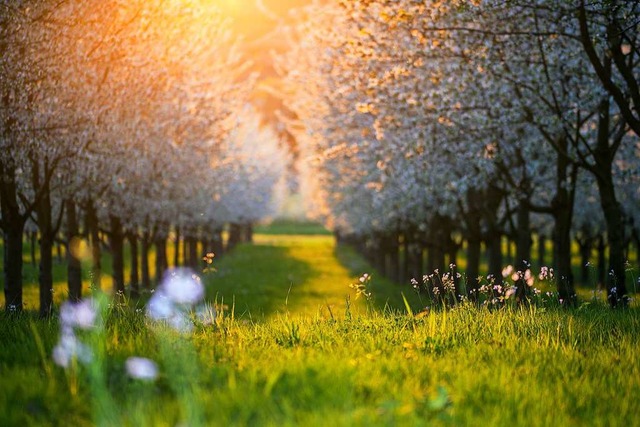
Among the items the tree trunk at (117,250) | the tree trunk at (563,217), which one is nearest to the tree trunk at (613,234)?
the tree trunk at (563,217)

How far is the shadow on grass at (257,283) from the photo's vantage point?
1094 inches

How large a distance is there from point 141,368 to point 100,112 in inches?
470

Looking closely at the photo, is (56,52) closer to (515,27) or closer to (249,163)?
(515,27)

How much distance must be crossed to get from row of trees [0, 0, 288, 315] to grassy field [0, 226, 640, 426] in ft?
11.8

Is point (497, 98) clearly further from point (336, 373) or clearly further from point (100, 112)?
point (336, 373)

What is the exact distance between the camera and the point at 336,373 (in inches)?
301

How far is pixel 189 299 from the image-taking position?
10.1 metres

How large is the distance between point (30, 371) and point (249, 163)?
59.8m

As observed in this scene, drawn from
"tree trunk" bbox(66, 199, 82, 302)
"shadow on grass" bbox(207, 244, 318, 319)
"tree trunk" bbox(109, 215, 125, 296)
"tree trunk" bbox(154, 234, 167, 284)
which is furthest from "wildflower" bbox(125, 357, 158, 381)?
"tree trunk" bbox(154, 234, 167, 284)

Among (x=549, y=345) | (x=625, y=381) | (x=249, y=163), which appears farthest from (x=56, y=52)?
(x=249, y=163)

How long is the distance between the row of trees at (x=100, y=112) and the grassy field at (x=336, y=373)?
360cm

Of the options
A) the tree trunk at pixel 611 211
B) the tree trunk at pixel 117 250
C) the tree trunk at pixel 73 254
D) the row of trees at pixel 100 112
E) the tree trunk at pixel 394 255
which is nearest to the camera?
the row of trees at pixel 100 112

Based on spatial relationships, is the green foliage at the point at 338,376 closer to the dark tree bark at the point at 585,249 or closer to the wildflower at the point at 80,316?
the wildflower at the point at 80,316

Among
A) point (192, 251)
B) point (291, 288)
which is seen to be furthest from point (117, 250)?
point (192, 251)
